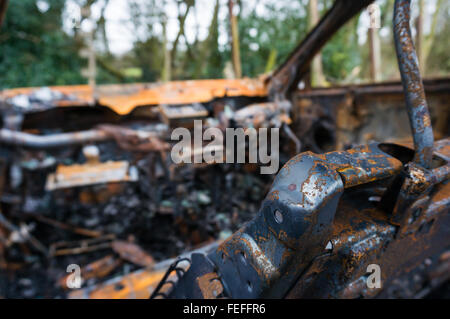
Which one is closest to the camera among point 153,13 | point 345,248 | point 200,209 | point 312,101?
point 345,248

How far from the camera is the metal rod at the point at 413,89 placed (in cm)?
84

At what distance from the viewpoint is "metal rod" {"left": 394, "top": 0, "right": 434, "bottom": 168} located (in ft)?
2.77

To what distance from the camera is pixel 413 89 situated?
2.86 feet

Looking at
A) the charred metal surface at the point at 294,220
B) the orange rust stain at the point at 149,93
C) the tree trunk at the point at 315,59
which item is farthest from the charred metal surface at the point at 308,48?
the tree trunk at the point at 315,59

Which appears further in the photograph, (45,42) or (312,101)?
(45,42)

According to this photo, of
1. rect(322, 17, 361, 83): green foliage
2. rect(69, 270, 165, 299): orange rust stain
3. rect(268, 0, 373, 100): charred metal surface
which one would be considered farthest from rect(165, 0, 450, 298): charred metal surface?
rect(322, 17, 361, 83): green foliage

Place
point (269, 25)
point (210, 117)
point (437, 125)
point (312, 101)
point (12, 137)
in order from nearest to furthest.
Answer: point (437, 125), point (12, 137), point (210, 117), point (312, 101), point (269, 25)

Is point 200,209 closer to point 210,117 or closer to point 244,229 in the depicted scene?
point 210,117

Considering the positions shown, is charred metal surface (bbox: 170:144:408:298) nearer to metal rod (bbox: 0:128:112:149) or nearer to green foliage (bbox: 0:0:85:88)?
metal rod (bbox: 0:128:112:149)

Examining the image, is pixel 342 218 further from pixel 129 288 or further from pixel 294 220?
pixel 129 288

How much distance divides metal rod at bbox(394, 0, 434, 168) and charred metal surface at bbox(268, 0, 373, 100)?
163cm

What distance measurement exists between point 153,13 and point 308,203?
11416mm
